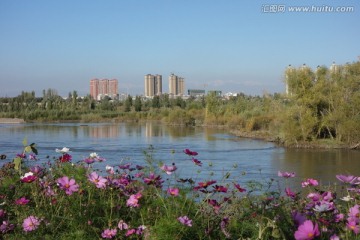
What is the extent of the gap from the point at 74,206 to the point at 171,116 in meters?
64.0

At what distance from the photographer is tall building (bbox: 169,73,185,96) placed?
170 metres

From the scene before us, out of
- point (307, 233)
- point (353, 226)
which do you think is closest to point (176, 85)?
point (353, 226)

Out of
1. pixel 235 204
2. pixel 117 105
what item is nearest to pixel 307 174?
pixel 235 204

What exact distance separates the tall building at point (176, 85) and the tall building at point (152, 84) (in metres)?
4.14

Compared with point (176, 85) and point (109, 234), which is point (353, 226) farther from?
point (176, 85)

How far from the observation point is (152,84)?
6619 inches

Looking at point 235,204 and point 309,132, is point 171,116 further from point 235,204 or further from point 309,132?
point 235,204

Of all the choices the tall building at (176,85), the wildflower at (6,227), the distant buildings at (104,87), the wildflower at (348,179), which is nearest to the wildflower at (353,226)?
the wildflower at (348,179)

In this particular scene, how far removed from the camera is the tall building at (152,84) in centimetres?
16588

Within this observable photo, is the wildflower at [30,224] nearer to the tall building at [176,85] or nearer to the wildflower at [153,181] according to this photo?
the wildflower at [153,181]

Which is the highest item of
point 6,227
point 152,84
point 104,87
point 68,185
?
point 152,84

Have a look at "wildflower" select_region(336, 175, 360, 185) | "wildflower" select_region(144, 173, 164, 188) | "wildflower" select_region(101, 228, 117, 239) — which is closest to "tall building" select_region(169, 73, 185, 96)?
"wildflower" select_region(144, 173, 164, 188)

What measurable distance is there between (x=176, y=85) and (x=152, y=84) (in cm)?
919

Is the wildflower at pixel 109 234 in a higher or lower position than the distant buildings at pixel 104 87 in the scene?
lower
